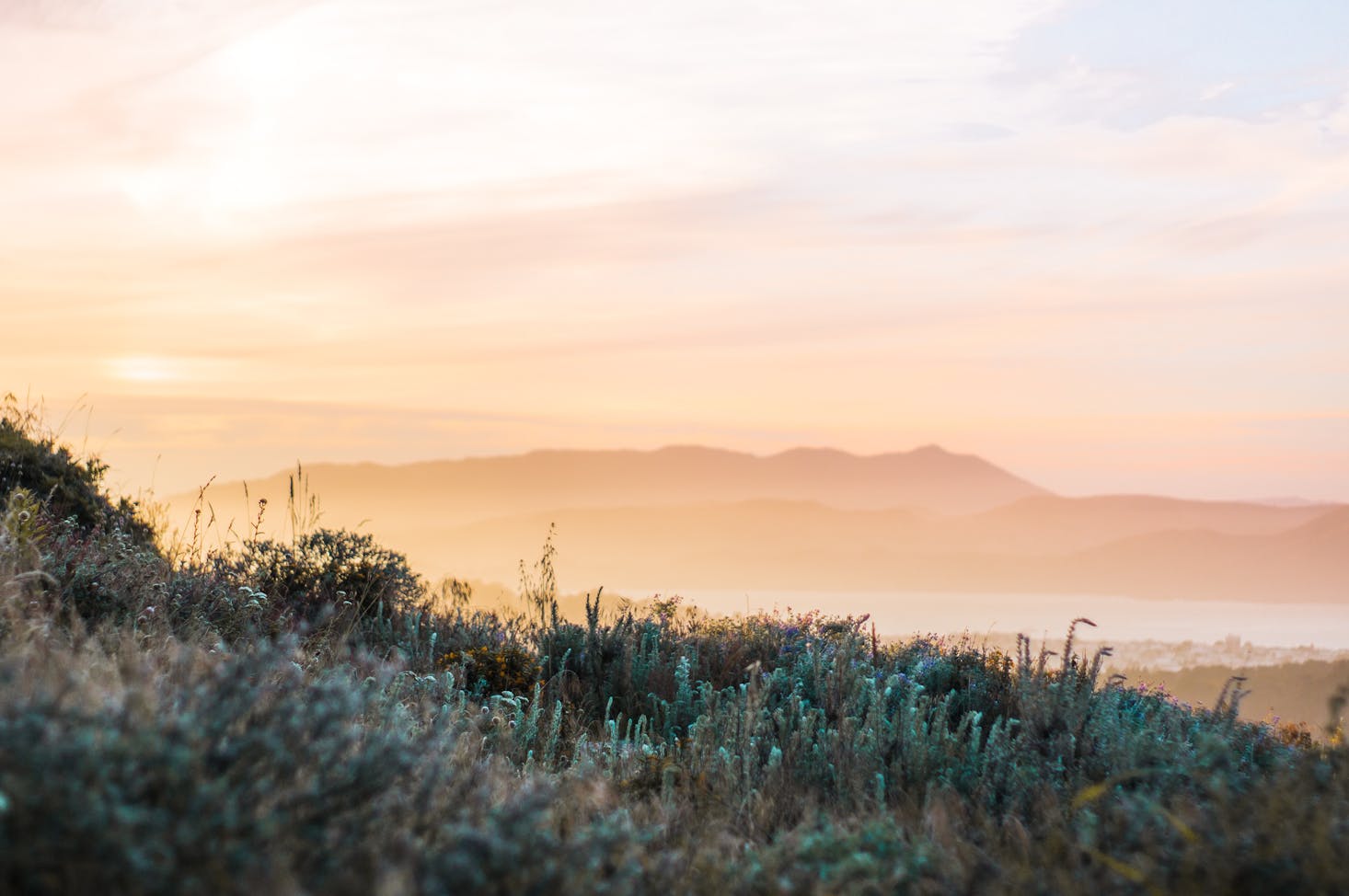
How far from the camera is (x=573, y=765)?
247 inches

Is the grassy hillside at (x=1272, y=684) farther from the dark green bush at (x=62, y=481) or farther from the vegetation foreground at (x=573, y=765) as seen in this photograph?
the dark green bush at (x=62, y=481)

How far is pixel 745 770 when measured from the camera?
584 centimetres

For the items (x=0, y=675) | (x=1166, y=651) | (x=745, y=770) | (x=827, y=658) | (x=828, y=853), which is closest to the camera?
(x=0, y=675)

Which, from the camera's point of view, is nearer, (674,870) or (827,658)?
(674,870)

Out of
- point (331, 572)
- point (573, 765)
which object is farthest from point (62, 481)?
point (573, 765)

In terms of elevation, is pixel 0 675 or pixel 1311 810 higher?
pixel 0 675

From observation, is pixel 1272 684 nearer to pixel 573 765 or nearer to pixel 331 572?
pixel 331 572

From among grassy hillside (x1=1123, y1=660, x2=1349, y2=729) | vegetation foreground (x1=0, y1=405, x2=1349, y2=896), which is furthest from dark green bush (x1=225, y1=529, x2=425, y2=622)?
grassy hillside (x1=1123, y1=660, x2=1349, y2=729)

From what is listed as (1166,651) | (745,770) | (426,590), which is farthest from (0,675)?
(1166,651)

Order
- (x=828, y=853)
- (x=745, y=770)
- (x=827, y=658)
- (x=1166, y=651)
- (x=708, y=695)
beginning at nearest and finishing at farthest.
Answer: (x=828, y=853) < (x=745, y=770) < (x=708, y=695) < (x=827, y=658) < (x=1166, y=651)

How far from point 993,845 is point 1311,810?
1.22 metres

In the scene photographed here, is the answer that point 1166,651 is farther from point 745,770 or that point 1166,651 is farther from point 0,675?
point 0,675

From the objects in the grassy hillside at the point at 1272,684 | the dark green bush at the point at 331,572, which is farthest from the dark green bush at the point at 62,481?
the grassy hillside at the point at 1272,684

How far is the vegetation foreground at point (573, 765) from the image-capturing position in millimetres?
3102
